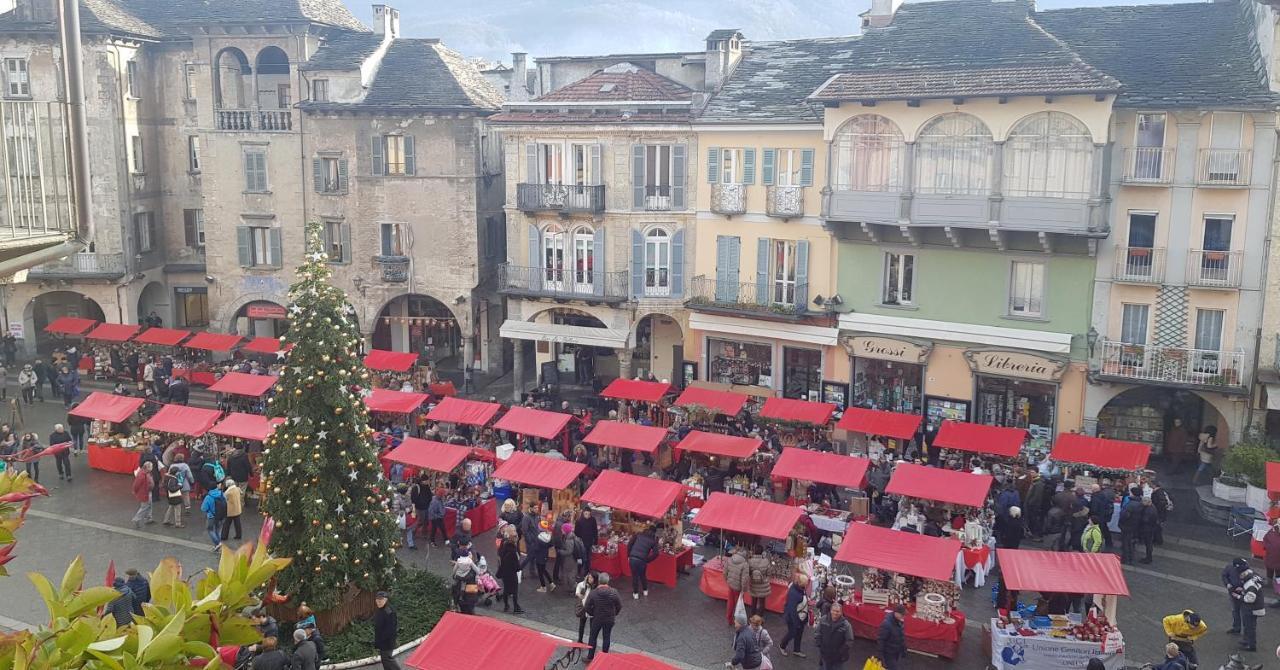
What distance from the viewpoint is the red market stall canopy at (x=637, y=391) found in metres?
32.1

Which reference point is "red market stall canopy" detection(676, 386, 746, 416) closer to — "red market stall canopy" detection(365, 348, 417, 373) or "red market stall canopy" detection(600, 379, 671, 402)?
"red market stall canopy" detection(600, 379, 671, 402)

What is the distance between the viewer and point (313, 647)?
51.3 feet

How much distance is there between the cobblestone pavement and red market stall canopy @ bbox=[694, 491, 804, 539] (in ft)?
5.44

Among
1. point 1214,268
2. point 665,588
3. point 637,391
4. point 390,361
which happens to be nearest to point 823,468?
point 665,588

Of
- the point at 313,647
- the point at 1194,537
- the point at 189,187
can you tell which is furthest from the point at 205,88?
the point at 1194,537

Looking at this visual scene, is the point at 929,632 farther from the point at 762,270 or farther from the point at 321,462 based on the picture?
the point at 762,270

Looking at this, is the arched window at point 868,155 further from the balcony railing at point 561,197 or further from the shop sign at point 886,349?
the balcony railing at point 561,197

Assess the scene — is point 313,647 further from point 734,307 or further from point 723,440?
point 734,307

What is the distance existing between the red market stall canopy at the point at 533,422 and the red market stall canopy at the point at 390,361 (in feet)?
28.1

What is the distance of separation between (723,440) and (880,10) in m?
17.6

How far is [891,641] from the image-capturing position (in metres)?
17.3

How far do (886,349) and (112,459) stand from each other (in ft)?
73.7

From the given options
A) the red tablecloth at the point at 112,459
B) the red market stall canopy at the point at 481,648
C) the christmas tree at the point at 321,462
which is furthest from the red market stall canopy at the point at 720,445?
the red tablecloth at the point at 112,459

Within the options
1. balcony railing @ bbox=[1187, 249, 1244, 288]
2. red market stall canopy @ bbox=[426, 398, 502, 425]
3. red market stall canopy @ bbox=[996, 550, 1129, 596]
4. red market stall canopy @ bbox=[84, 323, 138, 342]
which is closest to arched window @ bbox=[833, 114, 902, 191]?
balcony railing @ bbox=[1187, 249, 1244, 288]
